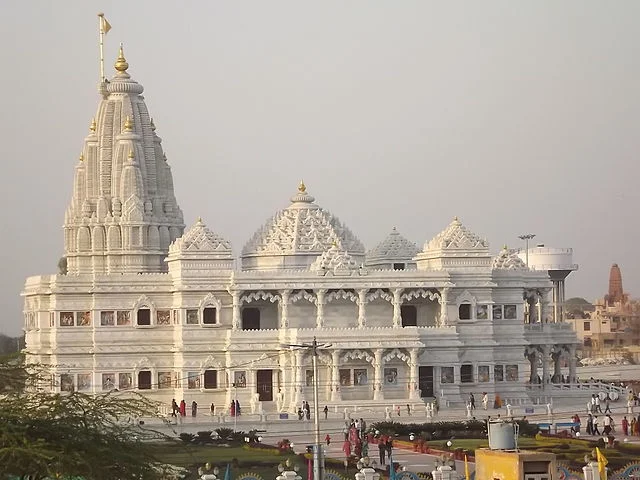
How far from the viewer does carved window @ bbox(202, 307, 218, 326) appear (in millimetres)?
82938

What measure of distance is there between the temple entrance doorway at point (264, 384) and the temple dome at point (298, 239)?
5.73 meters

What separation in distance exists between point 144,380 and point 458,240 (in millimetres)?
15819

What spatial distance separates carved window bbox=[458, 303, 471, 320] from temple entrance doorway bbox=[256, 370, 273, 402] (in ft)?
31.6

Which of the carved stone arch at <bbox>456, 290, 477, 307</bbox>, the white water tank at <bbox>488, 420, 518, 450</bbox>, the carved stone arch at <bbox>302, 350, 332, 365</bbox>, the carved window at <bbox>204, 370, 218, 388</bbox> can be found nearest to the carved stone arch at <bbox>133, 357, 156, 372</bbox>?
the carved window at <bbox>204, 370, 218, 388</bbox>

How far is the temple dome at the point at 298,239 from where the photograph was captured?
85.4 m

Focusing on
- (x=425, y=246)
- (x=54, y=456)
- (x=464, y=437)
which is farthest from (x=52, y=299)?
(x=54, y=456)

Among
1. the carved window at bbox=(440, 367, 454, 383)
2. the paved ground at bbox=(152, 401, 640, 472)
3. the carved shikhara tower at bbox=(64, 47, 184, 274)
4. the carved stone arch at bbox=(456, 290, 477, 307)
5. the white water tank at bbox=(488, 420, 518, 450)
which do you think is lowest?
the paved ground at bbox=(152, 401, 640, 472)

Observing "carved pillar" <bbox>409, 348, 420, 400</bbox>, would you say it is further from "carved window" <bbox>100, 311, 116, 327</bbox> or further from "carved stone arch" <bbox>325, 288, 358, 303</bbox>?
"carved window" <bbox>100, 311, 116, 327</bbox>

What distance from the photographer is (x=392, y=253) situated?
91.1 metres

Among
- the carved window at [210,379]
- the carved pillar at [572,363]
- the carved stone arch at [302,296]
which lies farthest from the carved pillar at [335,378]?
the carved pillar at [572,363]

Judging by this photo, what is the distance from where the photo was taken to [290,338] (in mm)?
80812

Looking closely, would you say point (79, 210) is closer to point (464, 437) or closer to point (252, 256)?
point (252, 256)

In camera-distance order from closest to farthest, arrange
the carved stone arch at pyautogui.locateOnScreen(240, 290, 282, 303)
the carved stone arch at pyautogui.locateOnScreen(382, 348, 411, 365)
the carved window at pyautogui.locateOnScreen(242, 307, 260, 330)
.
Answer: the carved stone arch at pyautogui.locateOnScreen(382, 348, 411, 365) → the carved stone arch at pyautogui.locateOnScreen(240, 290, 282, 303) → the carved window at pyautogui.locateOnScreen(242, 307, 260, 330)

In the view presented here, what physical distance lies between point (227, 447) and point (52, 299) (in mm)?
19249
